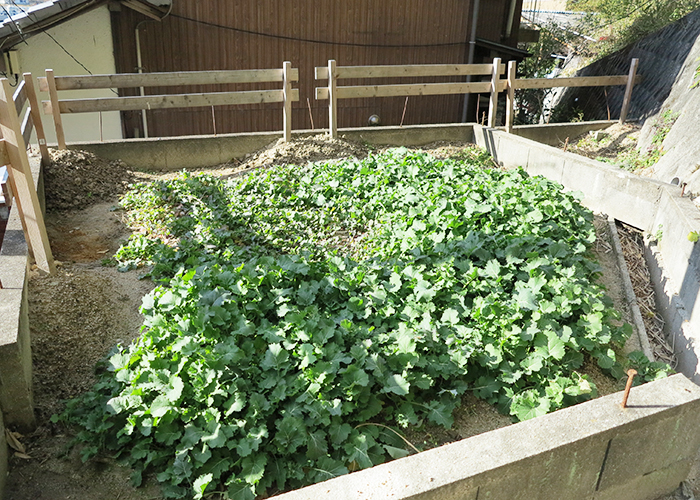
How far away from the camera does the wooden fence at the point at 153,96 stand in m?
7.72

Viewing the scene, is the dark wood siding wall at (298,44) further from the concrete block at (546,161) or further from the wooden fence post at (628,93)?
the concrete block at (546,161)

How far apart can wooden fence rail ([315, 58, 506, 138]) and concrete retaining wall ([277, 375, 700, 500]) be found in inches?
275

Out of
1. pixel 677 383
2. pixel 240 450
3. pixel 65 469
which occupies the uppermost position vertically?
pixel 677 383

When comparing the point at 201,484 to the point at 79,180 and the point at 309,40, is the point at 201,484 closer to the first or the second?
the point at 79,180

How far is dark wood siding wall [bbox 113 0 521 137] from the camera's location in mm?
10805

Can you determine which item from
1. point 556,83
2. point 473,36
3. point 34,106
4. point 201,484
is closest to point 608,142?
point 556,83

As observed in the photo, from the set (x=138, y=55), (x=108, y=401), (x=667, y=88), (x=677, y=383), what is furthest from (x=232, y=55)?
(x=677, y=383)

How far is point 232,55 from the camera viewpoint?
11.4 meters

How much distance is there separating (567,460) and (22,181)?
14.0ft

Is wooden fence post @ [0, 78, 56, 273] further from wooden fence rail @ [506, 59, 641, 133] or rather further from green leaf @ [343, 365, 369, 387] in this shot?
wooden fence rail @ [506, 59, 641, 133]

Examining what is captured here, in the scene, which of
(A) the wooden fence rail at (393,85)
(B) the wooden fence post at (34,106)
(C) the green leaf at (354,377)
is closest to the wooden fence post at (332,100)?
(A) the wooden fence rail at (393,85)

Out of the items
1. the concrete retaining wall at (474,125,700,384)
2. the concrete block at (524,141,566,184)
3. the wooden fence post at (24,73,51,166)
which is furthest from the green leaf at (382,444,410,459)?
the wooden fence post at (24,73,51,166)

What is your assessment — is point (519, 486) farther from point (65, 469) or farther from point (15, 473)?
point (15, 473)

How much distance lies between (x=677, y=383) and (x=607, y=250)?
3.00 m
